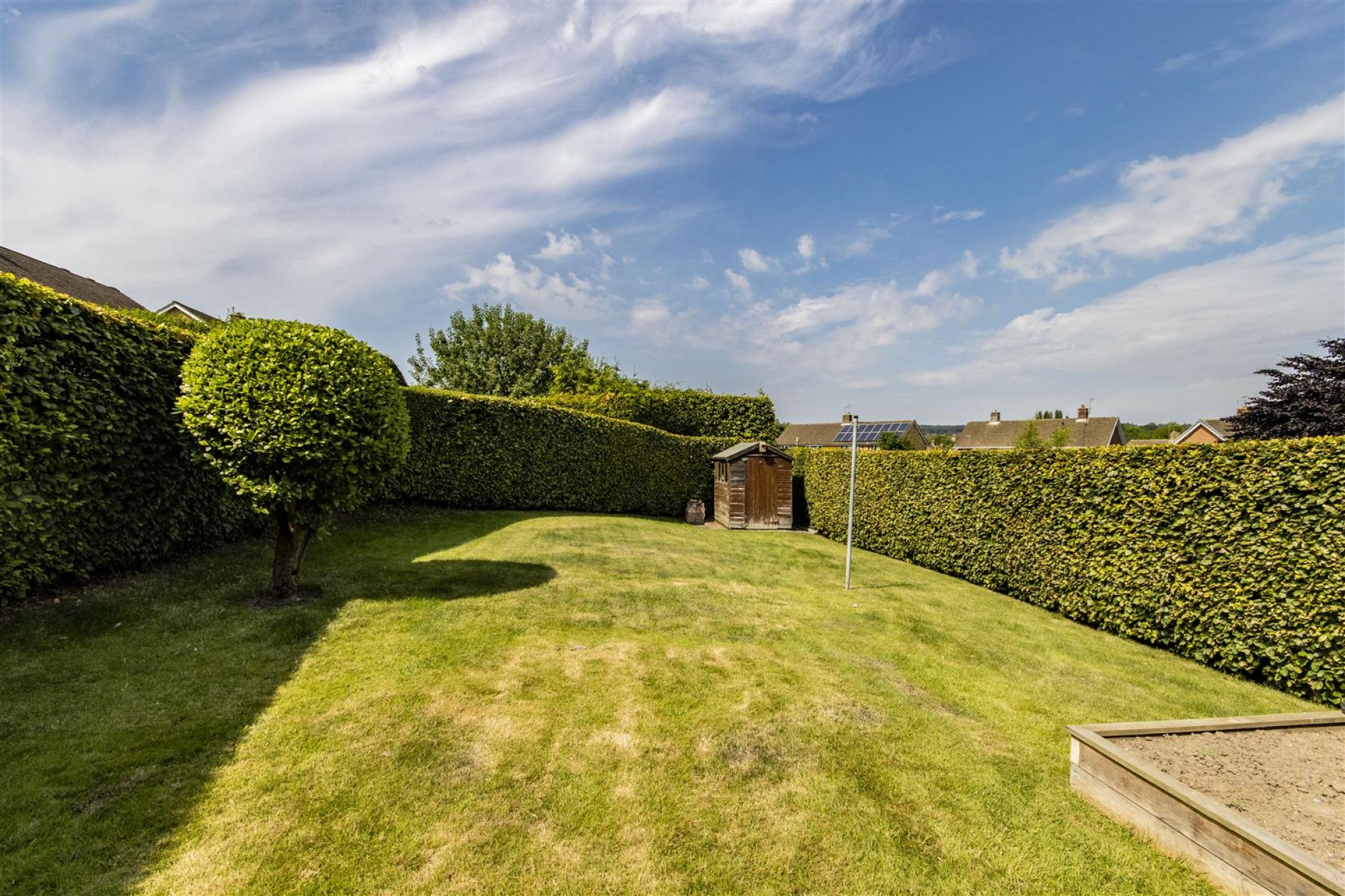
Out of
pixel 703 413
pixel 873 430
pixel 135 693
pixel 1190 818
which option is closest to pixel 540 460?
pixel 703 413

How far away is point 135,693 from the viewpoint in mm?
4137

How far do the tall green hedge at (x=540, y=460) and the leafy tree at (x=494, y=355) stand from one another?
59.3ft

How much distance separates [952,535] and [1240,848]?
901cm

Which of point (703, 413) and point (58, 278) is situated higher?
point (58, 278)

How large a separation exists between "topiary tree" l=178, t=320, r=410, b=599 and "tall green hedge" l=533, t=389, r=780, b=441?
15.3 metres

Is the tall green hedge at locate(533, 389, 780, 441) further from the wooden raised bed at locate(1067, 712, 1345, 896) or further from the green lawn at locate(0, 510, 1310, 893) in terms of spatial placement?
the wooden raised bed at locate(1067, 712, 1345, 896)

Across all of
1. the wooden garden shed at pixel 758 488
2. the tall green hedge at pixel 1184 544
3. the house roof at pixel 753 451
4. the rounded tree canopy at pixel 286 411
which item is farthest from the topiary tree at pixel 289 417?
the wooden garden shed at pixel 758 488

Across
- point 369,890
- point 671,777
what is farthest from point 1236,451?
point 369,890

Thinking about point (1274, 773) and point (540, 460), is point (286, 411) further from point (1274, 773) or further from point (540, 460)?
point (540, 460)

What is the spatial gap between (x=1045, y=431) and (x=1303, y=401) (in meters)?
39.4

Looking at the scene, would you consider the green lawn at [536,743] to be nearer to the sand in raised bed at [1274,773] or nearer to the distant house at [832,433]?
the sand in raised bed at [1274,773]

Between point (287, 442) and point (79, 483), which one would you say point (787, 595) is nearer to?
point (287, 442)

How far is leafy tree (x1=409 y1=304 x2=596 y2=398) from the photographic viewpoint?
→ 3594 cm

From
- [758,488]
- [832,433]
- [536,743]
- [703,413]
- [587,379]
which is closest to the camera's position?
[536,743]
